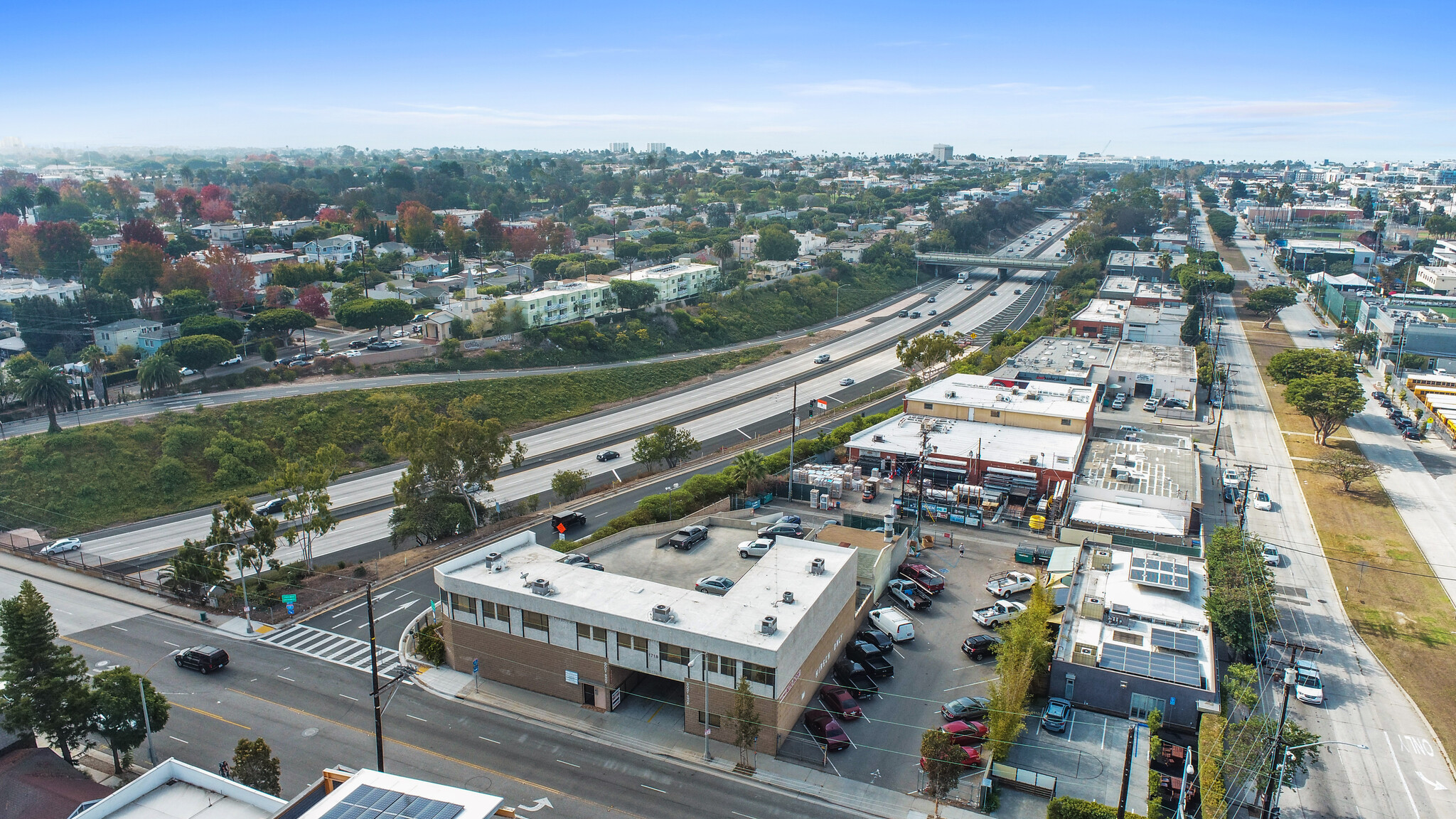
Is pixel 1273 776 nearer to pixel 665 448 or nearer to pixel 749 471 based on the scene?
pixel 749 471

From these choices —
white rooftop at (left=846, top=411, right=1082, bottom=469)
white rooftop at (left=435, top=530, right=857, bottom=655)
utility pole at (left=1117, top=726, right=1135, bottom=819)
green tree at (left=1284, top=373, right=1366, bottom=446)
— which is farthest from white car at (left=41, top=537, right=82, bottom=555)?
green tree at (left=1284, top=373, right=1366, bottom=446)

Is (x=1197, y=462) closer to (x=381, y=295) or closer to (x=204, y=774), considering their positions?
(x=204, y=774)

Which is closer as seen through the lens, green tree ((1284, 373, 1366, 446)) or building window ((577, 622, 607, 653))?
building window ((577, 622, 607, 653))

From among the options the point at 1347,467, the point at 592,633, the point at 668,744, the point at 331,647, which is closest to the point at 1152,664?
the point at 668,744

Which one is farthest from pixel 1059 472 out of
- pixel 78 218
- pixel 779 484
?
pixel 78 218

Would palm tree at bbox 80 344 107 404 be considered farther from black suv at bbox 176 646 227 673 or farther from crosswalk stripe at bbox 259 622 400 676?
black suv at bbox 176 646 227 673
